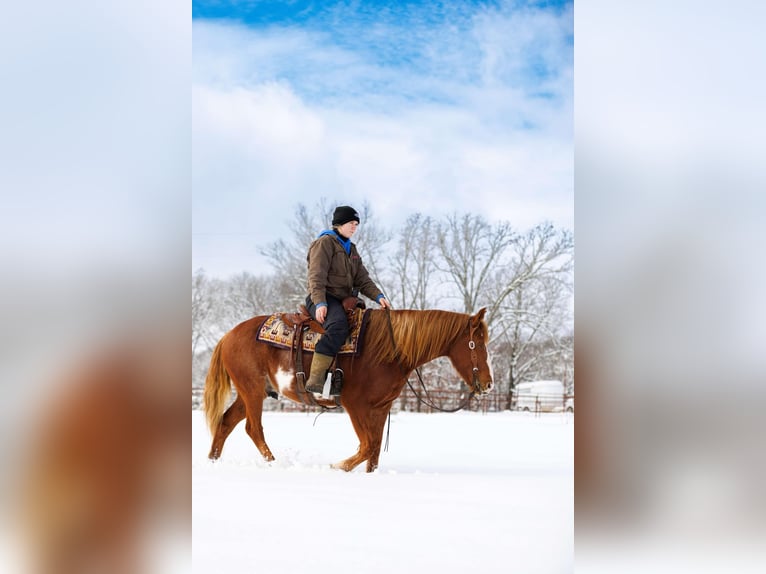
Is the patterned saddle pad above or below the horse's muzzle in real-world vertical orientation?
above

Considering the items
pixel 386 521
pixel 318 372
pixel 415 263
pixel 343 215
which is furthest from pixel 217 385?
pixel 415 263

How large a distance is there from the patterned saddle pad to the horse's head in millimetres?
556

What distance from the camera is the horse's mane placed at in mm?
3988

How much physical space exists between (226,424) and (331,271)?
1.33 m

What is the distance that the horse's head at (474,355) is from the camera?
396 centimetres

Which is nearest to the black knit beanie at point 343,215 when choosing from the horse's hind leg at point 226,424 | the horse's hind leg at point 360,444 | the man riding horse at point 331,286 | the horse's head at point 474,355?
the man riding horse at point 331,286

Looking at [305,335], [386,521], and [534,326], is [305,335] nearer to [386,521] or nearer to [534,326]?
[386,521]

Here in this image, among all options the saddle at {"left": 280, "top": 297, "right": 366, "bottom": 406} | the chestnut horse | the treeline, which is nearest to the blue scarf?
the saddle at {"left": 280, "top": 297, "right": 366, "bottom": 406}

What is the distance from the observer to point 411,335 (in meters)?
3.98

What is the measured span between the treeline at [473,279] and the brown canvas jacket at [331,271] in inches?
464

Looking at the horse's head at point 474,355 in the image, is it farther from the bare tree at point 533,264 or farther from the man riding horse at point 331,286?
the bare tree at point 533,264

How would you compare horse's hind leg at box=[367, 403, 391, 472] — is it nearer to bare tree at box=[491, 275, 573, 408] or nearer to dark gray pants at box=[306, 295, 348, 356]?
dark gray pants at box=[306, 295, 348, 356]
